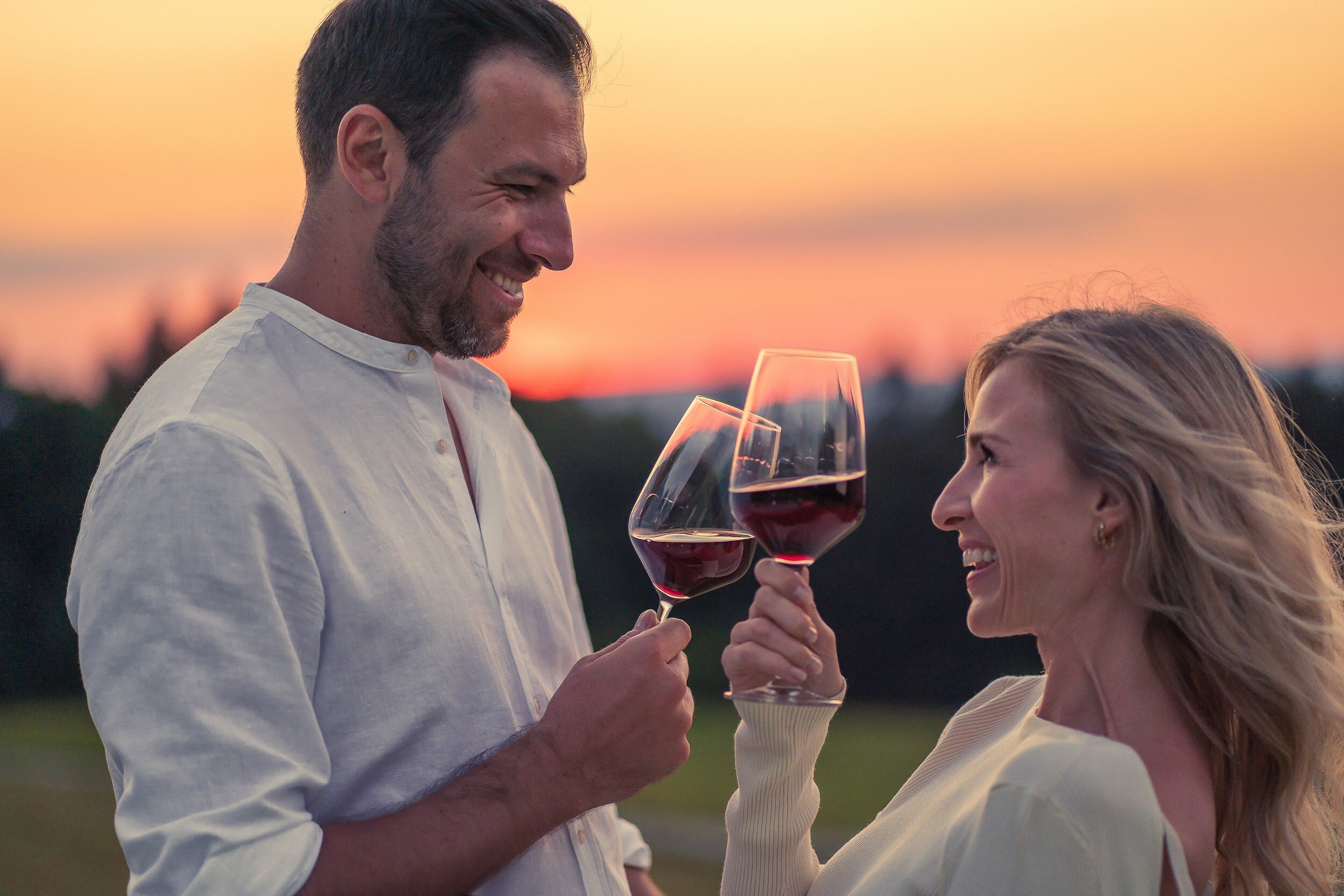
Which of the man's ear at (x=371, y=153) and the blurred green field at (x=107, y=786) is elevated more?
the man's ear at (x=371, y=153)

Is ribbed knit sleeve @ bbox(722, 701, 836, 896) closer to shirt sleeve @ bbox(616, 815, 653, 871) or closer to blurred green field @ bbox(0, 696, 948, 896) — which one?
shirt sleeve @ bbox(616, 815, 653, 871)

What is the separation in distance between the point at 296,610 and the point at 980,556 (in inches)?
48.5

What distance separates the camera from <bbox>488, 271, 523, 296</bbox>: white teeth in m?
2.39

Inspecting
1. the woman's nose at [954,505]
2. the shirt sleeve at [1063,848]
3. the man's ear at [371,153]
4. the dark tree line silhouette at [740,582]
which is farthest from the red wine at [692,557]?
the dark tree line silhouette at [740,582]

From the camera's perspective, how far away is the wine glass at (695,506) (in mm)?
2133

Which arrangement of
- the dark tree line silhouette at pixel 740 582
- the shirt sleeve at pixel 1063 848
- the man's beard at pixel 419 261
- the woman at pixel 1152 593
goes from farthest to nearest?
the dark tree line silhouette at pixel 740 582
the man's beard at pixel 419 261
the woman at pixel 1152 593
the shirt sleeve at pixel 1063 848

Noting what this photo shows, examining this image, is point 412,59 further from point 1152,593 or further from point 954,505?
point 1152,593

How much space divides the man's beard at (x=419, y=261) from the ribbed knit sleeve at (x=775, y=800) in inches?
40.6

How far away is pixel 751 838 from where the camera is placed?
218 cm

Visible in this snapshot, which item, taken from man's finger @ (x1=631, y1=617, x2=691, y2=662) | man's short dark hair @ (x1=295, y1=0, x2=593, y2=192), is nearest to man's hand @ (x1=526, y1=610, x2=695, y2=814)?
man's finger @ (x1=631, y1=617, x2=691, y2=662)

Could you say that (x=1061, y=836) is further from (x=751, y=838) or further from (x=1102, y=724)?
(x=751, y=838)

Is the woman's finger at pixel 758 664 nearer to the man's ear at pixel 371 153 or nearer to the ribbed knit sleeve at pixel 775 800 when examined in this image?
the ribbed knit sleeve at pixel 775 800

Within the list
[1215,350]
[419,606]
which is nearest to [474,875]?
[419,606]

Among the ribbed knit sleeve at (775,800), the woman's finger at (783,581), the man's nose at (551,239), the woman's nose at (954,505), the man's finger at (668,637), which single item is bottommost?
the ribbed knit sleeve at (775,800)
